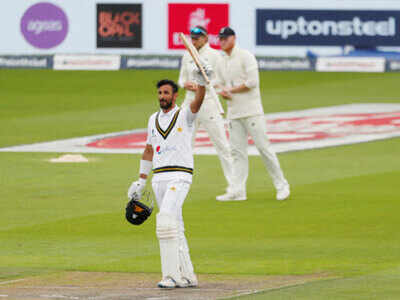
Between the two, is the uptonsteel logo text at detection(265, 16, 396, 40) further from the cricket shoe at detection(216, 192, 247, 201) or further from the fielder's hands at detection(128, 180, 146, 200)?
the fielder's hands at detection(128, 180, 146, 200)

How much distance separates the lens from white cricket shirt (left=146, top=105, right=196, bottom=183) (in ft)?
A: 34.6

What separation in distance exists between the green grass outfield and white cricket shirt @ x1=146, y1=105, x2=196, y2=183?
→ 117 centimetres

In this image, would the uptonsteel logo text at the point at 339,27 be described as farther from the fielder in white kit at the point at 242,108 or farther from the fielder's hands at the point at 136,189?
the fielder's hands at the point at 136,189

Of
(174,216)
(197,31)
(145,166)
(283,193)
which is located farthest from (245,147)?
(174,216)

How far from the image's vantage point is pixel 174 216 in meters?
10.3

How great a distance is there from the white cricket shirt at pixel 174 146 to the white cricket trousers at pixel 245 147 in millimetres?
5271

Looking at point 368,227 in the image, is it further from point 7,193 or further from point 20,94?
point 20,94

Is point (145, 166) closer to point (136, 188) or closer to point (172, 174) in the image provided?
point (136, 188)

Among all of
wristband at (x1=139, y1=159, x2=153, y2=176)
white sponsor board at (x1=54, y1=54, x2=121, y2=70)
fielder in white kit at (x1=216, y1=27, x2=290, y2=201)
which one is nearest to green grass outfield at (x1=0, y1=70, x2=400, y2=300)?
fielder in white kit at (x1=216, y1=27, x2=290, y2=201)

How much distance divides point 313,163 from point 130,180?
3581 millimetres

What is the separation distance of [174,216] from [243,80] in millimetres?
5842

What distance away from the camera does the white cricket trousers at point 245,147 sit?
15.9 meters

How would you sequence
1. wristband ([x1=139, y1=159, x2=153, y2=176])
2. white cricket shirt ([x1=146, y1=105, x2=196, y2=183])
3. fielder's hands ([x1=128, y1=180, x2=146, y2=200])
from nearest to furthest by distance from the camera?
white cricket shirt ([x1=146, y1=105, x2=196, y2=183]), fielder's hands ([x1=128, y1=180, x2=146, y2=200]), wristband ([x1=139, y1=159, x2=153, y2=176])

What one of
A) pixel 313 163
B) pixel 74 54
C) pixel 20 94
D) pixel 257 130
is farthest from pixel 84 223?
pixel 74 54
